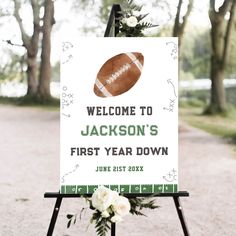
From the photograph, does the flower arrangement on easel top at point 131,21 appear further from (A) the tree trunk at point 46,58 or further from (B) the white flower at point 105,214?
→ (A) the tree trunk at point 46,58

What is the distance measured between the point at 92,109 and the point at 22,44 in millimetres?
25013

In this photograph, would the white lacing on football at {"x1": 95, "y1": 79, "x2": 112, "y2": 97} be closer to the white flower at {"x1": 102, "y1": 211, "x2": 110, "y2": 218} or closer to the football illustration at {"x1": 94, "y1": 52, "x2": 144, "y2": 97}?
the football illustration at {"x1": 94, "y1": 52, "x2": 144, "y2": 97}

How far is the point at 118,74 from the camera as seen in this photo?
3.52 meters

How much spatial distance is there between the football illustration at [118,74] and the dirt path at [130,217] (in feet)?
6.53

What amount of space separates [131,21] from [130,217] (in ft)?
8.53

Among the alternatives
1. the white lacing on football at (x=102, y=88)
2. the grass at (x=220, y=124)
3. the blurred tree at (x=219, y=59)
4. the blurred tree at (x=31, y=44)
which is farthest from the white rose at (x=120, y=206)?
the blurred tree at (x=31, y=44)

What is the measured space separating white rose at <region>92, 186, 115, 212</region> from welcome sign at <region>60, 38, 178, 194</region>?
85 millimetres

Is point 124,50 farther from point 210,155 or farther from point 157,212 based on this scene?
point 210,155

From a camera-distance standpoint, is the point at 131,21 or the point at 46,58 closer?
the point at 131,21

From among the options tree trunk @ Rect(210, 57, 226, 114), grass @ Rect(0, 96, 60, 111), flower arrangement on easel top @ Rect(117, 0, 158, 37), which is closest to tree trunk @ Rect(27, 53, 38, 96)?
grass @ Rect(0, 96, 60, 111)

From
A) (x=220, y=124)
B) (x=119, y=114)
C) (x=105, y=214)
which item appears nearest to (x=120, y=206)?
(x=105, y=214)

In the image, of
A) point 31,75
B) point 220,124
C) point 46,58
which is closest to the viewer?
point 220,124

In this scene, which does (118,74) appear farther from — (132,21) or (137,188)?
(137,188)

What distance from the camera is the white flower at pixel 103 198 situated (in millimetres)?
3512
